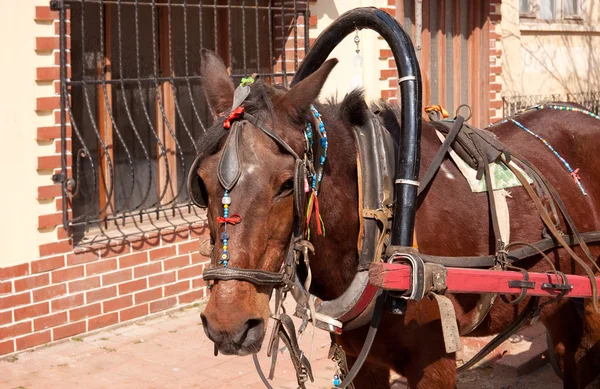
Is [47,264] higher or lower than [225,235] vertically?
lower

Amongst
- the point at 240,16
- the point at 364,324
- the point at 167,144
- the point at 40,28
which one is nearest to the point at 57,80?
the point at 40,28

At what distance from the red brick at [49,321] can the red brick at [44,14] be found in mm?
2074

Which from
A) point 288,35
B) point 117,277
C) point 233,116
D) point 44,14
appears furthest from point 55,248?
point 233,116

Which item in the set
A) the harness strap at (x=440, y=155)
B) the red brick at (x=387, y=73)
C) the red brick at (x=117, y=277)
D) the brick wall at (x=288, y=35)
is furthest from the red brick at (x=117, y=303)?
the harness strap at (x=440, y=155)

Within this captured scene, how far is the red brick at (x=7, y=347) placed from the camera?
5721mm

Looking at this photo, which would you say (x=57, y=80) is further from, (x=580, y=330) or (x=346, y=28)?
(x=580, y=330)

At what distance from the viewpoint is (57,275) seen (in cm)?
604

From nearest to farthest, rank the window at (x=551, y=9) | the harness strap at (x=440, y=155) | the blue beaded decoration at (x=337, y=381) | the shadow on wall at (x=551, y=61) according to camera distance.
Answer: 1. the harness strap at (x=440, y=155)
2. the blue beaded decoration at (x=337, y=381)
3. the shadow on wall at (x=551, y=61)
4. the window at (x=551, y=9)

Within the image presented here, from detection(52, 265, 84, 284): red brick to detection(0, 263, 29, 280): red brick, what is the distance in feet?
0.76

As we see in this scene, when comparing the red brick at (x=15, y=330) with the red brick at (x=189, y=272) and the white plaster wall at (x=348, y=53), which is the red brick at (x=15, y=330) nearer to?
the red brick at (x=189, y=272)

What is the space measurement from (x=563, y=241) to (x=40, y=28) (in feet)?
12.8

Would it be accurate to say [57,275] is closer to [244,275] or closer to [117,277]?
[117,277]

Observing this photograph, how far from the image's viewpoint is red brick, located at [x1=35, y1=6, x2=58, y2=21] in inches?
230

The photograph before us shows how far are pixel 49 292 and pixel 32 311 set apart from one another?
180 millimetres
